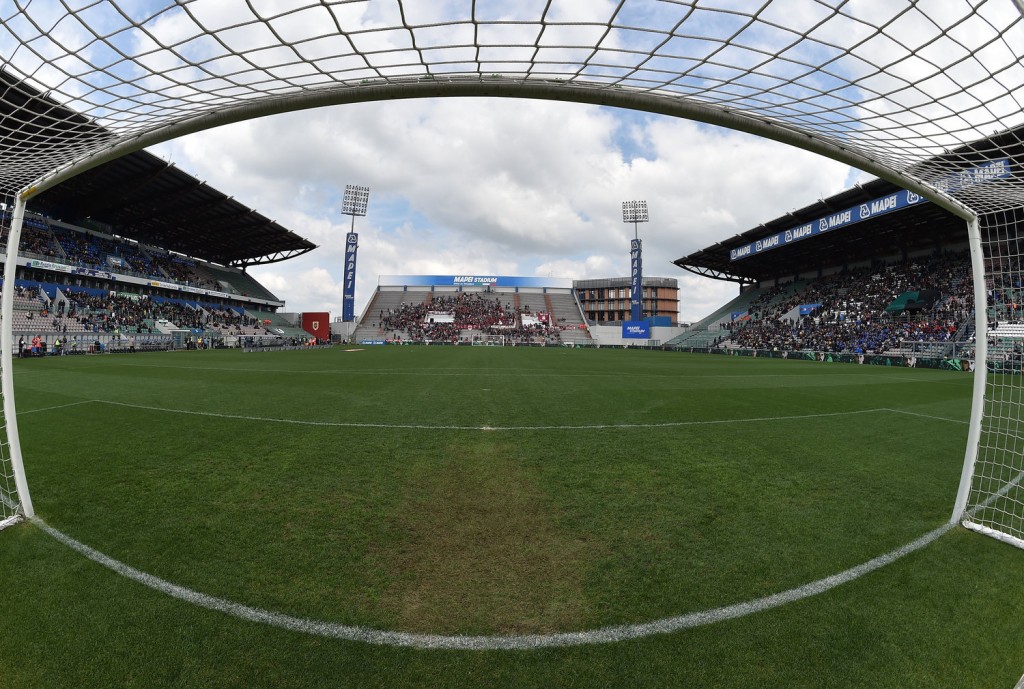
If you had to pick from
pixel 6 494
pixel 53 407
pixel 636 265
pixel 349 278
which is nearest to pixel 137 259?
pixel 349 278

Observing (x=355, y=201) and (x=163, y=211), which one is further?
(x=355, y=201)

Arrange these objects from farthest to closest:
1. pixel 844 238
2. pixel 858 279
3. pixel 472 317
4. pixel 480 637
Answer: pixel 472 317 < pixel 858 279 < pixel 844 238 < pixel 480 637

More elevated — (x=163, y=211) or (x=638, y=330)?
(x=163, y=211)

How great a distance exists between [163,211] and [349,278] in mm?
20711

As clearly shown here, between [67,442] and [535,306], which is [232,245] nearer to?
[535,306]

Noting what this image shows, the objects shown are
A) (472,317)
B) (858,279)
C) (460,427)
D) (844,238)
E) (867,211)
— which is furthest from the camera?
(472,317)

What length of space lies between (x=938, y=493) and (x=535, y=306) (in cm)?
7132

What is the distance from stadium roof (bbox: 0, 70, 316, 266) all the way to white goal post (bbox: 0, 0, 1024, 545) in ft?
92.4

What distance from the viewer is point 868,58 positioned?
129 inches

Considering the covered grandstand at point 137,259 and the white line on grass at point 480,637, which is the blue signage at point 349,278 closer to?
Result: the covered grandstand at point 137,259

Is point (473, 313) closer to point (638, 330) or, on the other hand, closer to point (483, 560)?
point (638, 330)

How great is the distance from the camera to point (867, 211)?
29.9 m

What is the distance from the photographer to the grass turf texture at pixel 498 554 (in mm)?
2236

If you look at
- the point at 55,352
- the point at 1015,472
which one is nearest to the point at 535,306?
the point at 55,352
